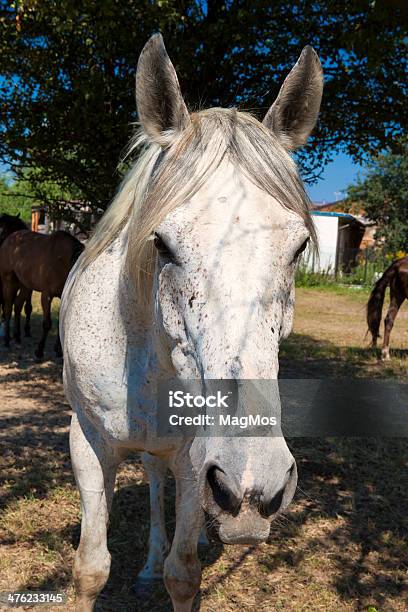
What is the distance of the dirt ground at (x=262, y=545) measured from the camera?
278cm

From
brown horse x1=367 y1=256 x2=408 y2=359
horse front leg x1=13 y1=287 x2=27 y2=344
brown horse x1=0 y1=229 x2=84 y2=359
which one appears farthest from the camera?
horse front leg x1=13 y1=287 x2=27 y2=344

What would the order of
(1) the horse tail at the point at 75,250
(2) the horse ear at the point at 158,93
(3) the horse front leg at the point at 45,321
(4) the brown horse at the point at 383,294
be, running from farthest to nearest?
(4) the brown horse at the point at 383,294 < (3) the horse front leg at the point at 45,321 < (1) the horse tail at the point at 75,250 < (2) the horse ear at the point at 158,93

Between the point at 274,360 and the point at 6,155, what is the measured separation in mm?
6990

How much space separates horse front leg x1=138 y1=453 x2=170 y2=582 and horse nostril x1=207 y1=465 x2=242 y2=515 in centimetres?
168

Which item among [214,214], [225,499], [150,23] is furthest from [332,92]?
[225,499]

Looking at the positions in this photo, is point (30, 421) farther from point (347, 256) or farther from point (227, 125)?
point (347, 256)

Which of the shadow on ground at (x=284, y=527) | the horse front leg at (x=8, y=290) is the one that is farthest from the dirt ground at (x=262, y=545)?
the horse front leg at (x=8, y=290)

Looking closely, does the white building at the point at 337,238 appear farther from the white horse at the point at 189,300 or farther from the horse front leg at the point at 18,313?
the white horse at the point at 189,300

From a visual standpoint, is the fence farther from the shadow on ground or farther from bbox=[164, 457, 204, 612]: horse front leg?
bbox=[164, 457, 204, 612]: horse front leg

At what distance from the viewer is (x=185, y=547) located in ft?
7.39

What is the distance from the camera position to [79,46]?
254 inches

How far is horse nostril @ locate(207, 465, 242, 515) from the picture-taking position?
49.1 inches

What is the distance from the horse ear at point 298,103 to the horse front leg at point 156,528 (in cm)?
184

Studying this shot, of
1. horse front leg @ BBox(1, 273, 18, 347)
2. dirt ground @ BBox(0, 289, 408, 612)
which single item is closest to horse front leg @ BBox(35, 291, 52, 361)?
horse front leg @ BBox(1, 273, 18, 347)
